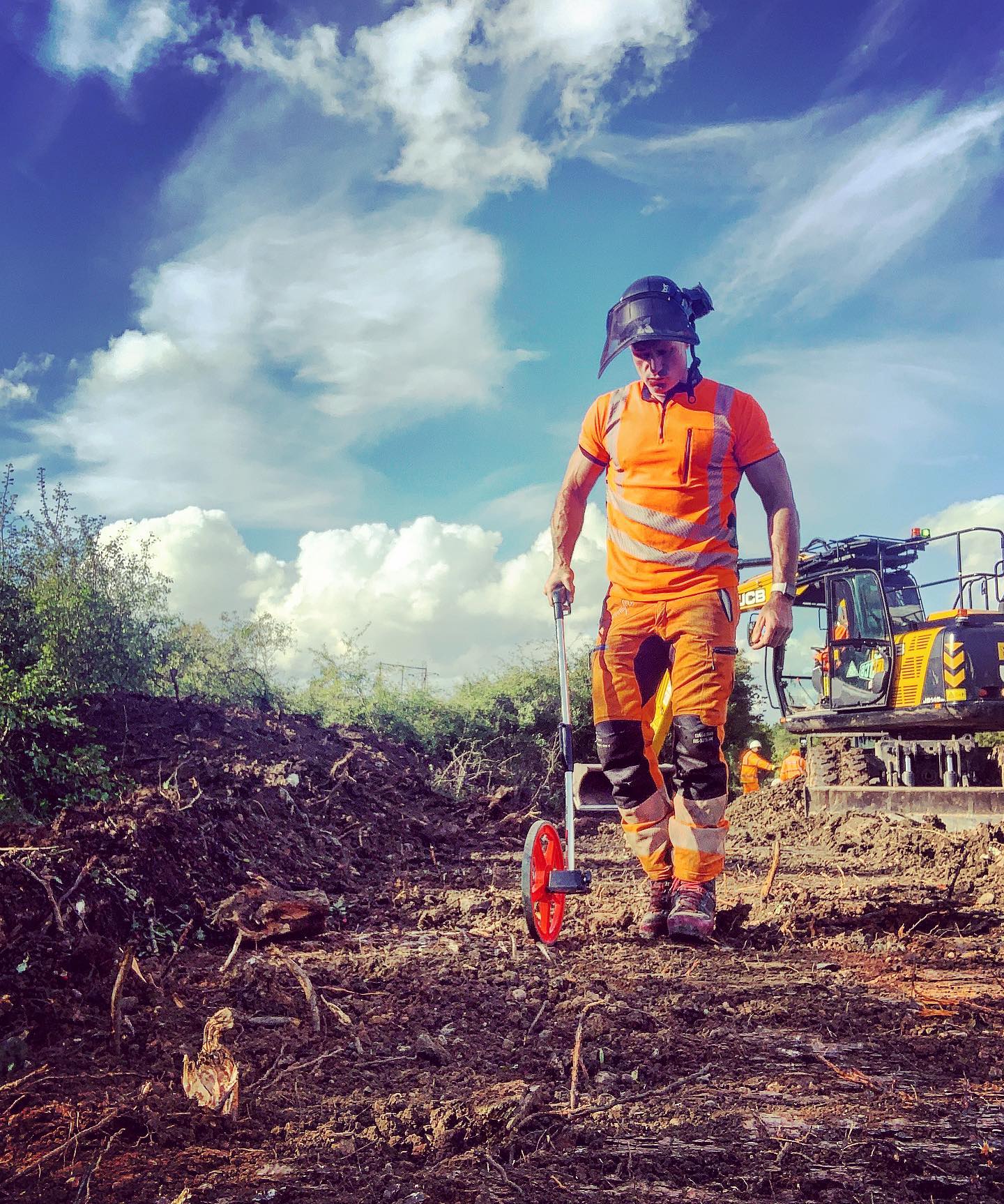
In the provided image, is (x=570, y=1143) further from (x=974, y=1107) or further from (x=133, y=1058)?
(x=133, y=1058)

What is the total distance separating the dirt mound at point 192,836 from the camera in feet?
13.6

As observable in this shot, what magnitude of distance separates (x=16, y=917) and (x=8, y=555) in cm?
681

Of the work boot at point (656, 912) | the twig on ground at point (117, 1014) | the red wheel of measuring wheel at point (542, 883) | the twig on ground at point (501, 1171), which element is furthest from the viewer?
the work boot at point (656, 912)

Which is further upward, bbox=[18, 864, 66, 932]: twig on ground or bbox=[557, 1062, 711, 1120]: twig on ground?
bbox=[18, 864, 66, 932]: twig on ground

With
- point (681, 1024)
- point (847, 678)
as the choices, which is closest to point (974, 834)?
point (847, 678)

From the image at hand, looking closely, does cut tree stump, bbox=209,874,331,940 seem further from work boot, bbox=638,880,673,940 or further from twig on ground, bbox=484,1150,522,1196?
twig on ground, bbox=484,1150,522,1196

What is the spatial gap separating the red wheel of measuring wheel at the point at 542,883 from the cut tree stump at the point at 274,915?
3.45ft

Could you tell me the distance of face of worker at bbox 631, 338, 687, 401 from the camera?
4.59 m

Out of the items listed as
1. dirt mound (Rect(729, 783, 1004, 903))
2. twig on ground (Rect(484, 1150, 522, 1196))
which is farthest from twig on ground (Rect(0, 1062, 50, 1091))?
dirt mound (Rect(729, 783, 1004, 903))

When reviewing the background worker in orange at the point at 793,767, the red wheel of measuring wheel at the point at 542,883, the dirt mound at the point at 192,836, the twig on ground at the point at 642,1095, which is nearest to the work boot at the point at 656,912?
the red wheel of measuring wheel at the point at 542,883

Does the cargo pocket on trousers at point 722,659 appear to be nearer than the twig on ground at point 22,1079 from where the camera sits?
No

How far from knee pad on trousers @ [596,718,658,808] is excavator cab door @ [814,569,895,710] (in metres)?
7.98

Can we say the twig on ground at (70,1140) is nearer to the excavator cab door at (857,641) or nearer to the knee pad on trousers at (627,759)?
the knee pad on trousers at (627,759)

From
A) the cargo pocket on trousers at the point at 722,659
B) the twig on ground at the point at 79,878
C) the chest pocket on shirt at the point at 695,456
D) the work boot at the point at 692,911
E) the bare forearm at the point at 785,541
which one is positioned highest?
the chest pocket on shirt at the point at 695,456
